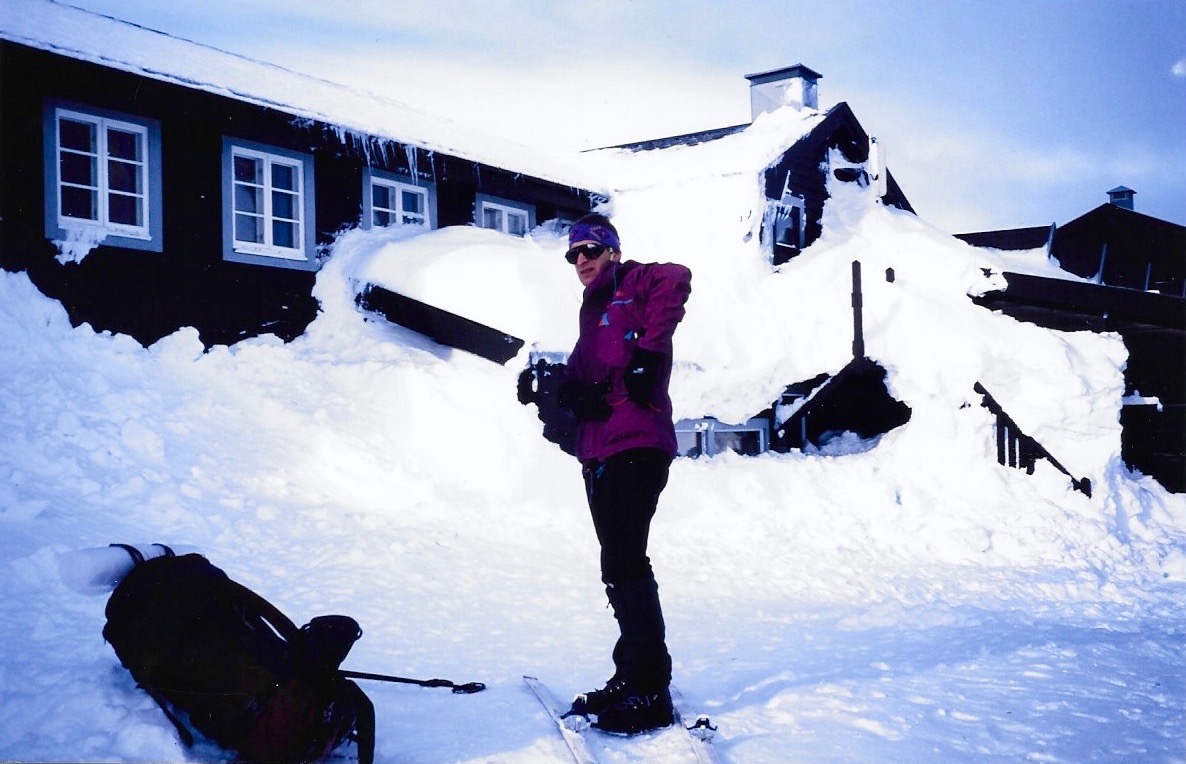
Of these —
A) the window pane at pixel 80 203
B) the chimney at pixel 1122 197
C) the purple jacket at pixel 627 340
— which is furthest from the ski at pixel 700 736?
the chimney at pixel 1122 197

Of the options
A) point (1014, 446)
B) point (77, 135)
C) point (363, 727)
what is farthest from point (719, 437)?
point (363, 727)

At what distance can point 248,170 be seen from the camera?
35.3ft

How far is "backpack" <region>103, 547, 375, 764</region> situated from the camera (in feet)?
9.30

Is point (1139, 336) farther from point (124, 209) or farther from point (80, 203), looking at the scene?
point (80, 203)

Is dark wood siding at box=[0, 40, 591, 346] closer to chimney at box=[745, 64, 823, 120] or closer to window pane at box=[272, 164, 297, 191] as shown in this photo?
window pane at box=[272, 164, 297, 191]

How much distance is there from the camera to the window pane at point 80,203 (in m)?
9.03

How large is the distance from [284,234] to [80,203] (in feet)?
7.86

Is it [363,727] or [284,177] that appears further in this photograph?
[284,177]

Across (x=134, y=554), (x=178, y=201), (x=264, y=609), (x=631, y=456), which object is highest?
(x=178, y=201)

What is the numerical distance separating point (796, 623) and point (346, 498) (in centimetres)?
409

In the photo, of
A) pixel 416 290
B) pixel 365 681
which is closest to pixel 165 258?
pixel 416 290

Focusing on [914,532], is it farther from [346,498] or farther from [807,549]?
[346,498]

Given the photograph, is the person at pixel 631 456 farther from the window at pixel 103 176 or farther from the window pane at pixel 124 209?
the window pane at pixel 124 209

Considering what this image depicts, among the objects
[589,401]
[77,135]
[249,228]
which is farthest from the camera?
[249,228]
